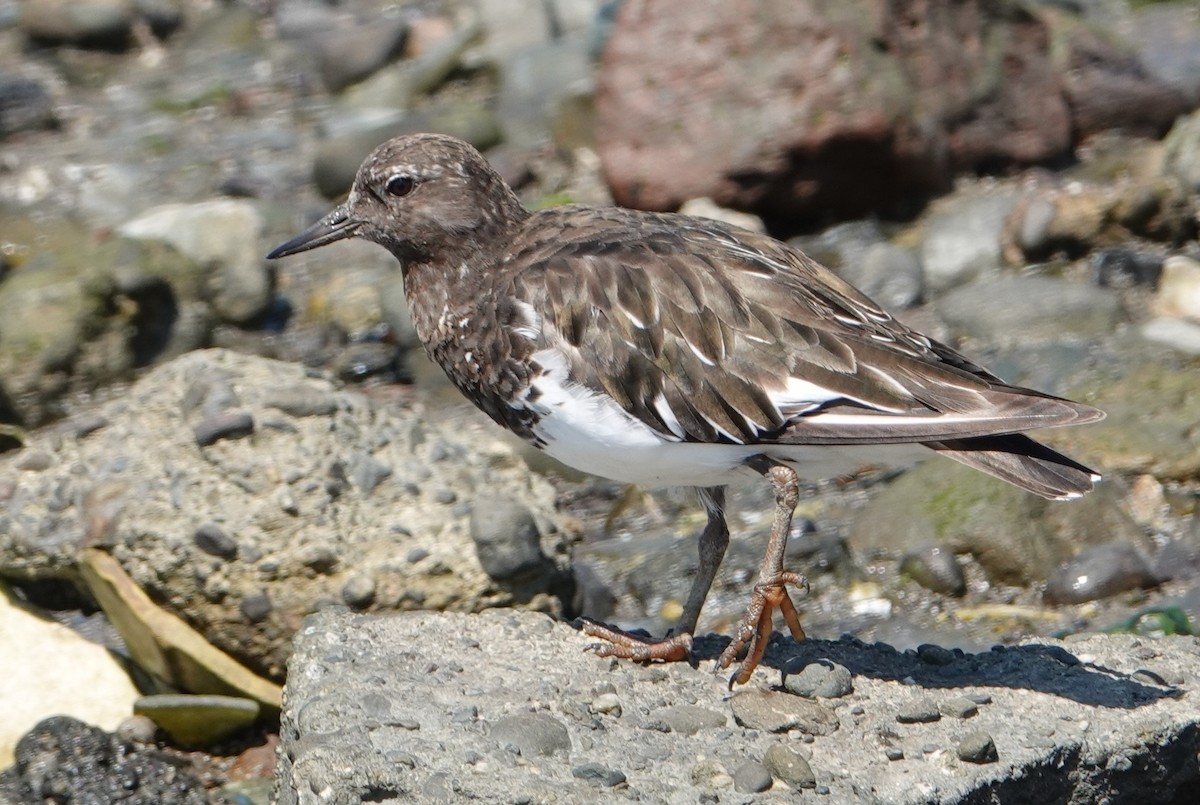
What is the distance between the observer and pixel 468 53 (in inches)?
508

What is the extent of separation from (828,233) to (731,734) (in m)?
6.02

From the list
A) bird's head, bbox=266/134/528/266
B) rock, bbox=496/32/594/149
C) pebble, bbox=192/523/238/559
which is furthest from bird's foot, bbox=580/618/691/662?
rock, bbox=496/32/594/149

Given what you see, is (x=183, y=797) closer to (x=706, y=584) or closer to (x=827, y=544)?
(x=706, y=584)

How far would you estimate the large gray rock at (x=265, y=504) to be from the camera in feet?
20.4

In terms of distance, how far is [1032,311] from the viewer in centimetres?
898

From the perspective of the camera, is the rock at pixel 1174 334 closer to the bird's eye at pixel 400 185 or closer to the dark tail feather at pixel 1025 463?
the dark tail feather at pixel 1025 463

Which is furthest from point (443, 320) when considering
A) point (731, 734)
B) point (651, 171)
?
point (651, 171)

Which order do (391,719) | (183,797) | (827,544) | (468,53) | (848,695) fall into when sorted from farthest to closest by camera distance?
1. (468,53)
2. (827,544)
3. (183,797)
4. (848,695)
5. (391,719)

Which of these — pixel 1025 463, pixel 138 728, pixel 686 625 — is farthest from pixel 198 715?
pixel 1025 463

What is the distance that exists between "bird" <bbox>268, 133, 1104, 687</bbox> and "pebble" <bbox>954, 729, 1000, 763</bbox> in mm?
721

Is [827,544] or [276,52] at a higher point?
[276,52]

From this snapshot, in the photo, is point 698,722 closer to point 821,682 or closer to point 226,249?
point 821,682

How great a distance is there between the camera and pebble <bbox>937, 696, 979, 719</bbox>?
4.92 meters

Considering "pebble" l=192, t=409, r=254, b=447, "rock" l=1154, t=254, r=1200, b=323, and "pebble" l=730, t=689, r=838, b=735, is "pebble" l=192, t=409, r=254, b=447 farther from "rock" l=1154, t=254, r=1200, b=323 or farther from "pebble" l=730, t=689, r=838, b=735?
"rock" l=1154, t=254, r=1200, b=323
